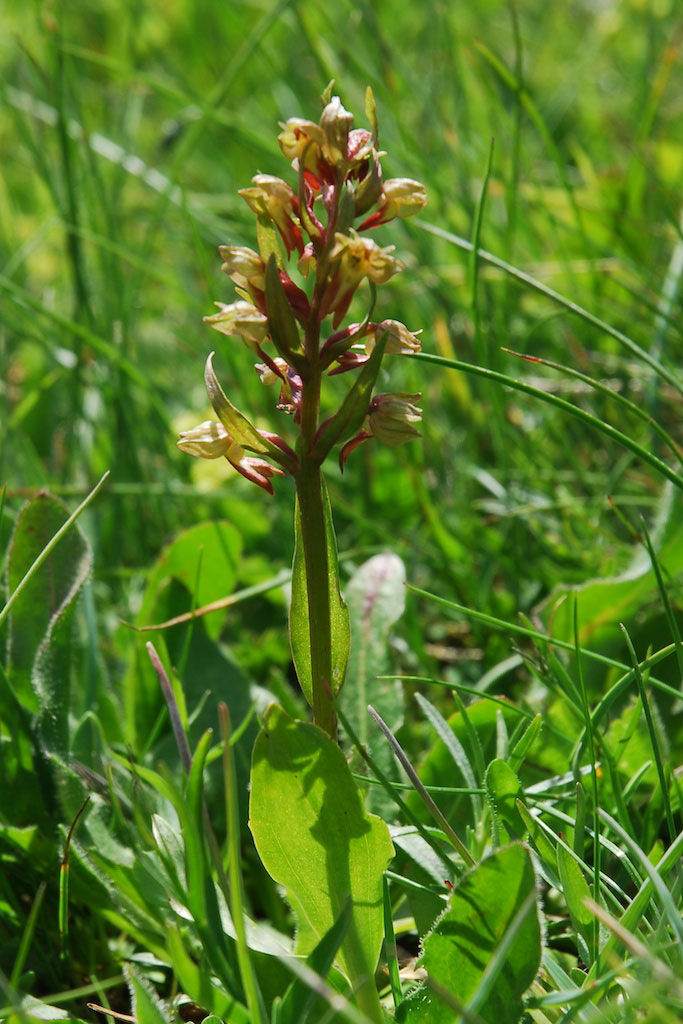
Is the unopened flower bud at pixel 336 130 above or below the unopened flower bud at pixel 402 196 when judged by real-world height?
above

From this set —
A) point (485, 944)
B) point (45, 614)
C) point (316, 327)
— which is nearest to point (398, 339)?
point (316, 327)

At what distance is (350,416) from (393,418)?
0.20 ft

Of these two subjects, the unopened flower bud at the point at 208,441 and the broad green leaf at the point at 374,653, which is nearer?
the unopened flower bud at the point at 208,441

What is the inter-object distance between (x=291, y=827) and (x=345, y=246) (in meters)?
0.52

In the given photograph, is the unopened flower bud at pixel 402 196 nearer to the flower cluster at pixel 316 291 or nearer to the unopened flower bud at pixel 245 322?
the flower cluster at pixel 316 291

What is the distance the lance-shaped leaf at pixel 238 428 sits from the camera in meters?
0.87

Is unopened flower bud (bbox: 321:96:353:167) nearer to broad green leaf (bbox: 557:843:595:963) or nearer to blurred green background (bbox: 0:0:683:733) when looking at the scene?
blurred green background (bbox: 0:0:683:733)

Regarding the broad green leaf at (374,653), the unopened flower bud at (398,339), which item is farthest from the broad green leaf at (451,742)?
the unopened flower bud at (398,339)

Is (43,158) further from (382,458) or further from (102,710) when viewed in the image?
(102,710)

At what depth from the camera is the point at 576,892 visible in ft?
2.85

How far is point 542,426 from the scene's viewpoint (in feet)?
Result: 5.94

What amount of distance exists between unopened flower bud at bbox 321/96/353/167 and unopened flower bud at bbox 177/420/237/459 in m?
0.26

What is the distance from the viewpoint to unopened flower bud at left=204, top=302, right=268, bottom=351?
0.84 metres

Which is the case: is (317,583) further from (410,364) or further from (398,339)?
(410,364)
